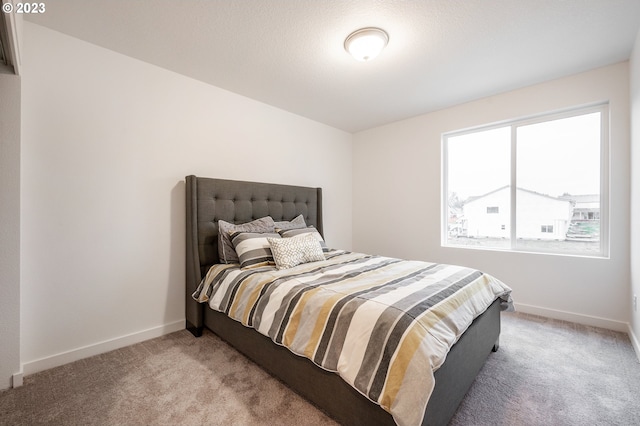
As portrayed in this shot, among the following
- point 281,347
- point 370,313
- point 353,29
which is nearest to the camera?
point 370,313

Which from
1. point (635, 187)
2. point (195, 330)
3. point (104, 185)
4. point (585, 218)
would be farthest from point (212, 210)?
point (585, 218)

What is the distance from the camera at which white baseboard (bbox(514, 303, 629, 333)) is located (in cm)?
235

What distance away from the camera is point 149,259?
2275 mm

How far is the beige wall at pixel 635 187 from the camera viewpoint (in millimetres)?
1975

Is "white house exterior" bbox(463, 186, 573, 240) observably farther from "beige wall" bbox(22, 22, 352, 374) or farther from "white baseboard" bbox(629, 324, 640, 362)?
"beige wall" bbox(22, 22, 352, 374)

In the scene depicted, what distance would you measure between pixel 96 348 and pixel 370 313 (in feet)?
7.16

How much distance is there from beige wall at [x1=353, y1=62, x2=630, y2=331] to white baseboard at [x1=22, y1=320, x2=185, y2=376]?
2.81 m

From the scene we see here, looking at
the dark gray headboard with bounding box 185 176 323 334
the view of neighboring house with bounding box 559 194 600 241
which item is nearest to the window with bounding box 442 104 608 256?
the view of neighboring house with bounding box 559 194 600 241

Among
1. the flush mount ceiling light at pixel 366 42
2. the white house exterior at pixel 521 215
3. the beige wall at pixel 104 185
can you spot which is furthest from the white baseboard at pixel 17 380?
the white house exterior at pixel 521 215

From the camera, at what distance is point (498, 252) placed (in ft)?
9.73

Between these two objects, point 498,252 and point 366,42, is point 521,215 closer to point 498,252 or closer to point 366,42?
point 498,252

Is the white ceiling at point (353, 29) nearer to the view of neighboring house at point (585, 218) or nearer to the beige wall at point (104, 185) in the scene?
the beige wall at point (104, 185)

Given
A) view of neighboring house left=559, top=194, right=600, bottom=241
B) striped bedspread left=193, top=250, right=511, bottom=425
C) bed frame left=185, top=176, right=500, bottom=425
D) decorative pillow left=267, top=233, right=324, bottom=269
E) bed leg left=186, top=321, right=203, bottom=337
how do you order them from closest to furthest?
striped bedspread left=193, top=250, right=511, bottom=425
bed frame left=185, top=176, right=500, bottom=425
decorative pillow left=267, top=233, right=324, bottom=269
bed leg left=186, top=321, right=203, bottom=337
view of neighboring house left=559, top=194, right=600, bottom=241

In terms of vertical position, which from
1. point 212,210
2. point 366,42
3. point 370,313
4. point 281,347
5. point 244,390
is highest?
point 366,42
